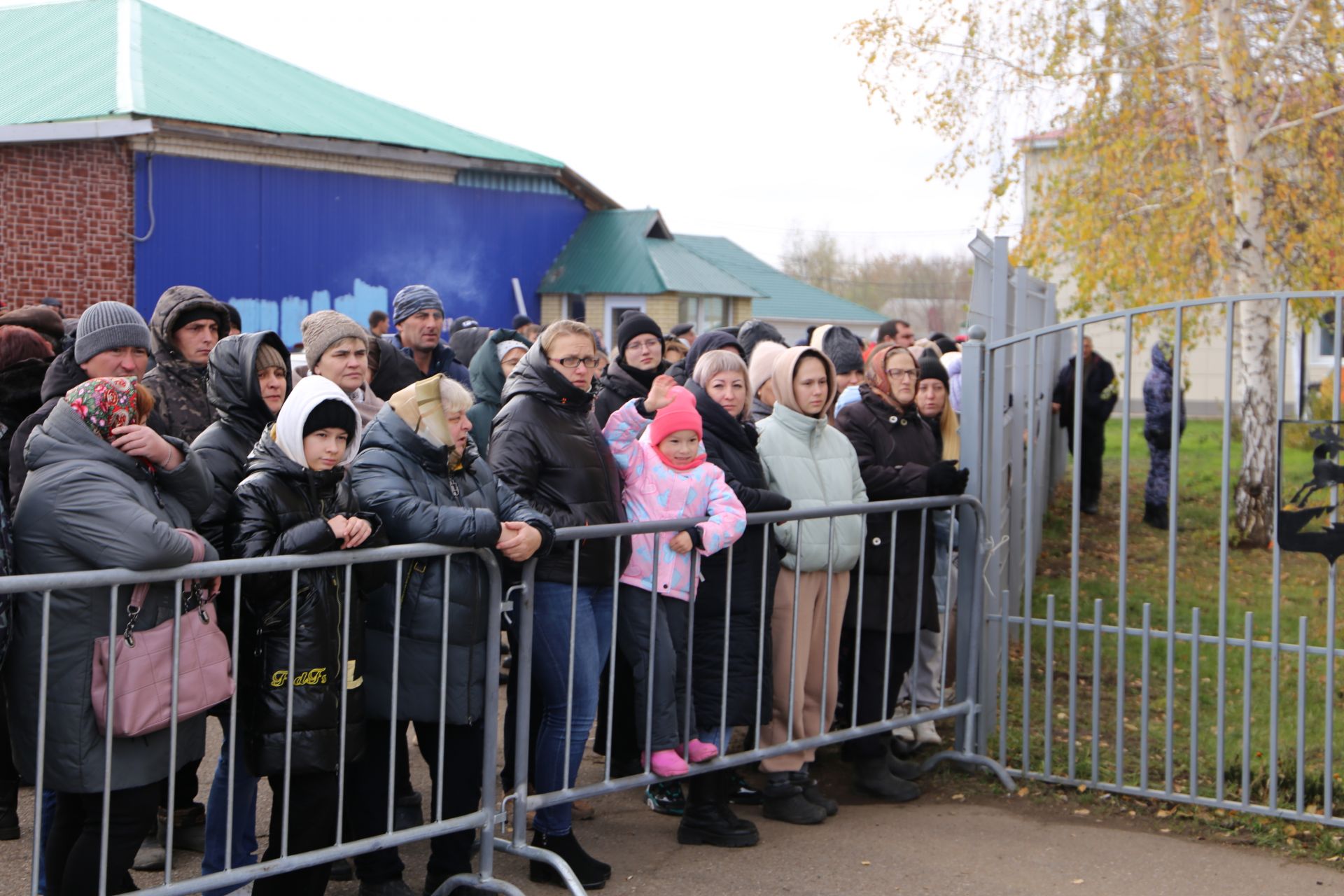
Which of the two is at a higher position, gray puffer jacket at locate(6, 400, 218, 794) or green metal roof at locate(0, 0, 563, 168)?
green metal roof at locate(0, 0, 563, 168)

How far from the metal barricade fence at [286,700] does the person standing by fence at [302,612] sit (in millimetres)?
23

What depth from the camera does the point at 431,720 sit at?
13.7 feet

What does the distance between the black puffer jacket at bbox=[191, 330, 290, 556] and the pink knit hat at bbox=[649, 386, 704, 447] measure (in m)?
1.36

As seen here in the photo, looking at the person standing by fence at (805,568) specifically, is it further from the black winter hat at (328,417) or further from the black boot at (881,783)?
the black winter hat at (328,417)

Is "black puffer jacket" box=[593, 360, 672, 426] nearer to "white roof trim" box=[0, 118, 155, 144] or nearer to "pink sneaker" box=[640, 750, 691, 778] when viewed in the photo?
"pink sneaker" box=[640, 750, 691, 778]

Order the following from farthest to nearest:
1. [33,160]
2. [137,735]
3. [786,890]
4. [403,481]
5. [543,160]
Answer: [543,160], [33,160], [786,890], [403,481], [137,735]

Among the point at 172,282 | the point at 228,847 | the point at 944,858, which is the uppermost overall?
the point at 172,282

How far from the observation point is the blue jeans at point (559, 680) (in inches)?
179

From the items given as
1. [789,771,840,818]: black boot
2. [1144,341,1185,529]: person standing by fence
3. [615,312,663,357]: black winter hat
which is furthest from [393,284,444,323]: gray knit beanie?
[1144,341,1185,529]: person standing by fence

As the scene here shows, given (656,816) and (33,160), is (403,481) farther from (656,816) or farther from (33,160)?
(33,160)

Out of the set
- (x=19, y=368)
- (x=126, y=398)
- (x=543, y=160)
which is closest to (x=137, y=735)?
(x=126, y=398)

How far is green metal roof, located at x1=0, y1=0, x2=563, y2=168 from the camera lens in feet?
56.3

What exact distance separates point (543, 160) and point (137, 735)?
71.3ft

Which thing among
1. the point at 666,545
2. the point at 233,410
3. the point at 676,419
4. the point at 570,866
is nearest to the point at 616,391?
the point at 676,419
